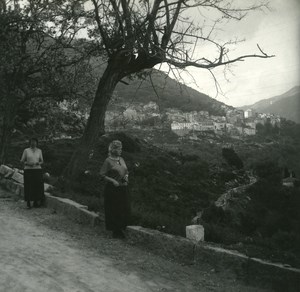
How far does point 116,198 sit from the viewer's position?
6379mm

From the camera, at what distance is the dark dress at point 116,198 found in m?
6.38

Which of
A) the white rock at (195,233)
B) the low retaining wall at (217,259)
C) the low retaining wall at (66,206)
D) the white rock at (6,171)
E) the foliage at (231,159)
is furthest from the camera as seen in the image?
the foliage at (231,159)

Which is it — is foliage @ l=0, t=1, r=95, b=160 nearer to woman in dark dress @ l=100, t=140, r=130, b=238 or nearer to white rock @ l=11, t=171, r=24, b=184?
white rock @ l=11, t=171, r=24, b=184

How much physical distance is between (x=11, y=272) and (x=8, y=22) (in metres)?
10.8

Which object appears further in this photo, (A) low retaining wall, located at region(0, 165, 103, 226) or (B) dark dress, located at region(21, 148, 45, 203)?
(B) dark dress, located at region(21, 148, 45, 203)

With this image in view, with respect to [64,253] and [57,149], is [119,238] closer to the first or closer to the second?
[64,253]

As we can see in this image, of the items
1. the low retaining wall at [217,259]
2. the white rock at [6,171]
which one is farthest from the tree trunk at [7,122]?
the low retaining wall at [217,259]

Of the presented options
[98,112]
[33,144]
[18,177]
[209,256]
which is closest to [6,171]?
[18,177]

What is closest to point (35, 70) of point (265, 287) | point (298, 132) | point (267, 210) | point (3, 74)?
point (3, 74)

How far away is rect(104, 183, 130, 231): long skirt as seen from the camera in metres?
6.38

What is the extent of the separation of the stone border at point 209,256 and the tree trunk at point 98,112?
2.92 meters

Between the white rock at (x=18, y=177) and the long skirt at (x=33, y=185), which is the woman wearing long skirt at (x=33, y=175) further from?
the white rock at (x=18, y=177)

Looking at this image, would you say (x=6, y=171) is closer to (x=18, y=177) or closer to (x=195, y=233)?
(x=18, y=177)

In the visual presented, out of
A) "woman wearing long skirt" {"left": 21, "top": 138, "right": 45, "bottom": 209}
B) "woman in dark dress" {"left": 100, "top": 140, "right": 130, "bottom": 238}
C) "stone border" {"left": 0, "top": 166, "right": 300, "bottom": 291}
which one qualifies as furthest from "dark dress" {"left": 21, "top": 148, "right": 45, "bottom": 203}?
"woman in dark dress" {"left": 100, "top": 140, "right": 130, "bottom": 238}
